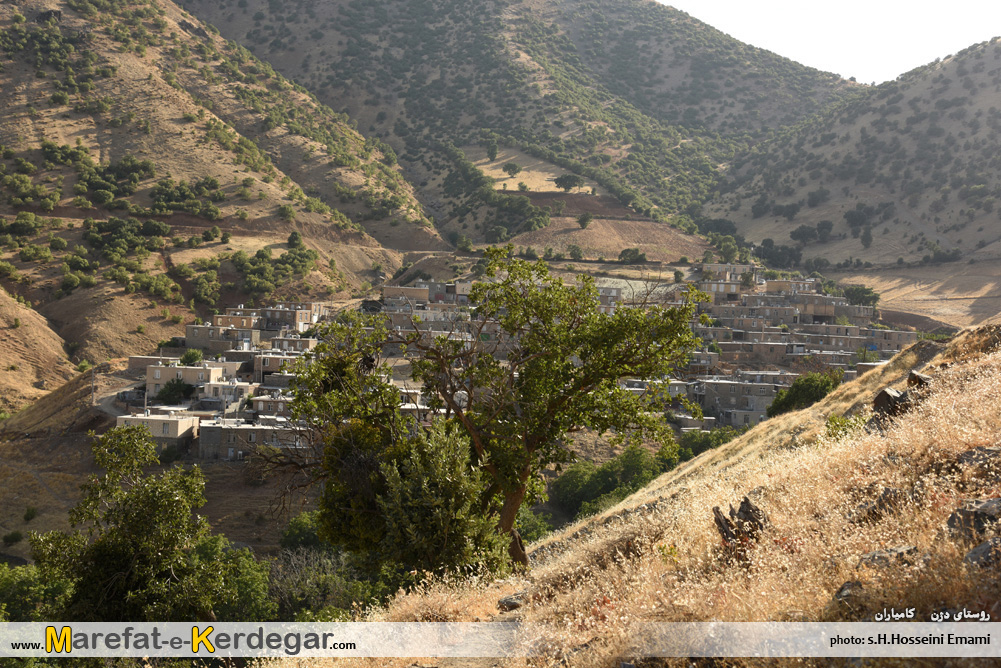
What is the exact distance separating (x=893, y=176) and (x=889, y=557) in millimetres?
110599

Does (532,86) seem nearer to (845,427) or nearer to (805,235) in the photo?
(805,235)

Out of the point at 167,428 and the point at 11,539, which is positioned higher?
the point at 167,428

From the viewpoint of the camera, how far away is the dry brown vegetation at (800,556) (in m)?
4.08

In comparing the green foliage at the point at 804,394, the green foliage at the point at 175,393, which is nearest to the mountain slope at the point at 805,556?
the green foliage at the point at 804,394

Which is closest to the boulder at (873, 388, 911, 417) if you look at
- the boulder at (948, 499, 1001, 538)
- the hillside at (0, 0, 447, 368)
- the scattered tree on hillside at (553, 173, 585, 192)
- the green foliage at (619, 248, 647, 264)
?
the boulder at (948, 499, 1001, 538)

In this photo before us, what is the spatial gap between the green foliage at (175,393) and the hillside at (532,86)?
55065mm

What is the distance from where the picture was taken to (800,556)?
4.70 metres

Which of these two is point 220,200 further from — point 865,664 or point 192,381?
point 865,664

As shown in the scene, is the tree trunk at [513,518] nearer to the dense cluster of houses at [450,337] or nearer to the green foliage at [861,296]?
the dense cluster of houses at [450,337]

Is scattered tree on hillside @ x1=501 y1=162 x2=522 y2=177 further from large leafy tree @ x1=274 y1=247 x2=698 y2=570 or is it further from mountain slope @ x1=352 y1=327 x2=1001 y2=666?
mountain slope @ x1=352 y1=327 x2=1001 y2=666

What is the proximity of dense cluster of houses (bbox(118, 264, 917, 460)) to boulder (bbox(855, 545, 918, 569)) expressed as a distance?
2210 cm

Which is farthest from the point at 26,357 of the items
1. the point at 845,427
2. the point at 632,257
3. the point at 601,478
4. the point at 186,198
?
the point at 845,427

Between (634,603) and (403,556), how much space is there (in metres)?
3.53

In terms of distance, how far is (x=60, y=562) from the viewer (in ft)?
30.4
